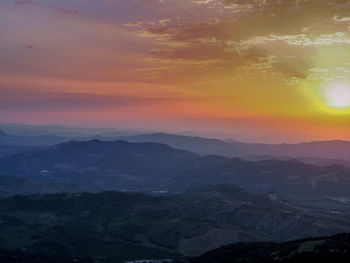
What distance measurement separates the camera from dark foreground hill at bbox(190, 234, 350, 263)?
116 meters

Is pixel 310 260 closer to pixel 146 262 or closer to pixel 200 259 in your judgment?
pixel 200 259

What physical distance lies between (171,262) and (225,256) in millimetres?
27243

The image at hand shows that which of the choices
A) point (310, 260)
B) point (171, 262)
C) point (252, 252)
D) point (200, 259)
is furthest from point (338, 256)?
point (171, 262)

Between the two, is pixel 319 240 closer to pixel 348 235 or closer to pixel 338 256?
pixel 348 235

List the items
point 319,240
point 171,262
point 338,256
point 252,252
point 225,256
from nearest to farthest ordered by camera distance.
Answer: point 338,256 → point 319,240 → point 252,252 → point 225,256 → point 171,262

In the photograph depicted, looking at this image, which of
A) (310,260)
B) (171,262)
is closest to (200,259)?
(171,262)

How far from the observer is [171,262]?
597 feet

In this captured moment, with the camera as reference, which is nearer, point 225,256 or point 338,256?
point 338,256

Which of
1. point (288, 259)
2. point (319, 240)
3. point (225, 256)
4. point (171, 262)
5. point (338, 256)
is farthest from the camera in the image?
point (171, 262)

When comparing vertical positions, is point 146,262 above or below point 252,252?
below

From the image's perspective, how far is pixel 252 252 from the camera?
156 m

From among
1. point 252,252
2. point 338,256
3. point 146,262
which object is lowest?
point 146,262

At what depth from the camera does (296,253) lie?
128375mm

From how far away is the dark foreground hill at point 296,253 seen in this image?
11568 cm
